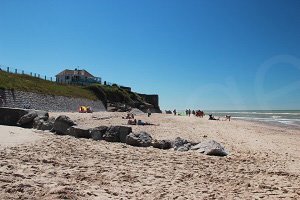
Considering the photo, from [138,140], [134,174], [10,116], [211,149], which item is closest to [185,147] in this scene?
[211,149]

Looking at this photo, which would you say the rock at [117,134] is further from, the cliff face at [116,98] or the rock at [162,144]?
the cliff face at [116,98]

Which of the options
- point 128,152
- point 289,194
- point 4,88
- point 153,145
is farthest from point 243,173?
point 4,88

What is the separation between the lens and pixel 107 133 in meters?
16.6

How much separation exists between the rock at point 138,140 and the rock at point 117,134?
0.50 m

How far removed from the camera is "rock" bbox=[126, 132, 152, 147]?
1521 centimetres

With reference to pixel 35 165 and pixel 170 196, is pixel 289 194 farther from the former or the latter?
pixel 35 165

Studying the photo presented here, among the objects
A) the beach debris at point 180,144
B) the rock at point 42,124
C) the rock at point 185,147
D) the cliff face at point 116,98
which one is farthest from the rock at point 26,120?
→ the cliff face at point 116,98

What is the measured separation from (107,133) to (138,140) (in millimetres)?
1980

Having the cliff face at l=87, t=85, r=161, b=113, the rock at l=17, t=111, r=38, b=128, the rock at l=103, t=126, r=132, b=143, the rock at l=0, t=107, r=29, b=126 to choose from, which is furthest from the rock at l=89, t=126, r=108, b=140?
the cliff face at l=87, t=85, r=161, b=113

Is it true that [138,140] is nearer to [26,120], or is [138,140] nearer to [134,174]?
[134,174]

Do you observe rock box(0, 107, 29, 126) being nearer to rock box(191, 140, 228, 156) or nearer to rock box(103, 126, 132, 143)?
rock box(103, 126, 132, 143)

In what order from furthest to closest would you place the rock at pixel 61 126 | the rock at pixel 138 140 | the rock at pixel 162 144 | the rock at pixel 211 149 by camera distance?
1. the rock at pixel 61 126
2. the rock at pixel 138 140
3. the rock at pixel 162 144
4. the rock at pixel 211 149

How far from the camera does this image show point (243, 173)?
10.4m

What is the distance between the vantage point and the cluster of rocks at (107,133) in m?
14.6
